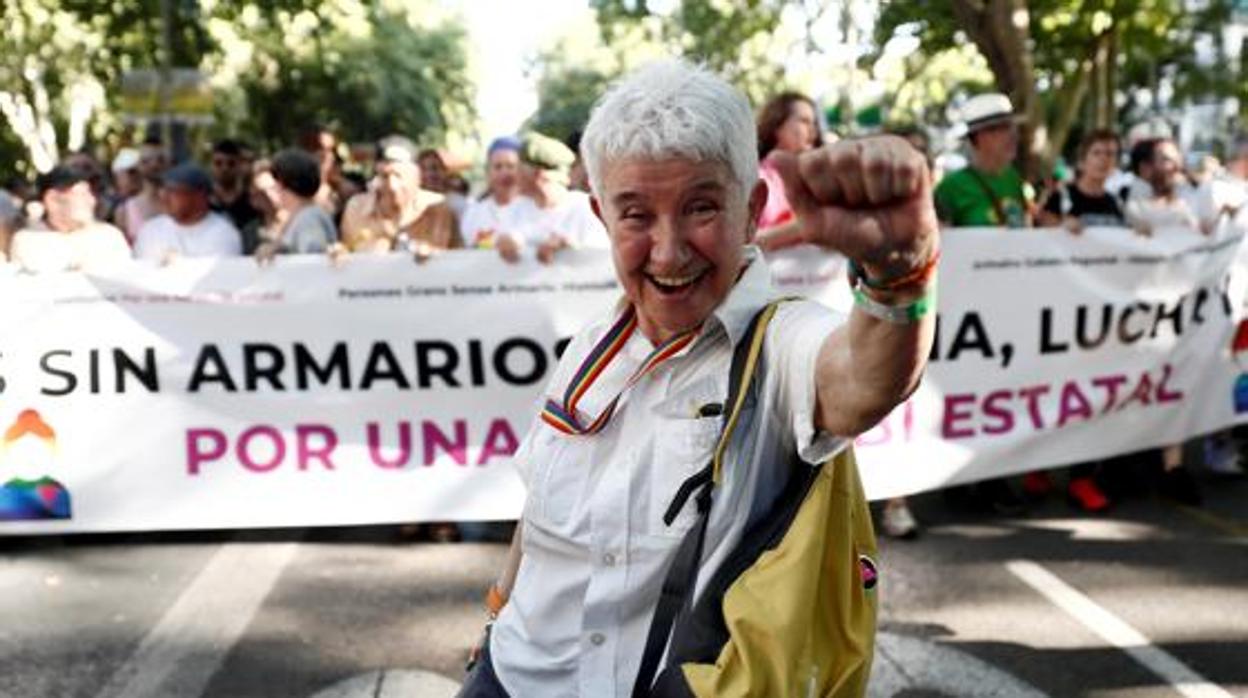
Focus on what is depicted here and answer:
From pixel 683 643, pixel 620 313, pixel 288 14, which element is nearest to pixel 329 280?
pixel 620 313

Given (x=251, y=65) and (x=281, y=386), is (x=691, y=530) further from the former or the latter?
(x=251, y=65)

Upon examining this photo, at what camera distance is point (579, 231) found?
22.9 ft

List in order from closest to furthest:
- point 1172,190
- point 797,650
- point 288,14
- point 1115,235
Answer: point 797,650, point 1115,235, point 1172,190, point 288,14

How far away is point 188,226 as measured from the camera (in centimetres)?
736

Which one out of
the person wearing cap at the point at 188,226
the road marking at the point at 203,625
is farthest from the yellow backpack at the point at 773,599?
the person wearing cap at the point at 188,226

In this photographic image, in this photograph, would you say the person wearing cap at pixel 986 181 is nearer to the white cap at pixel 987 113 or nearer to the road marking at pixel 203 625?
the white cap at pixel 987 113

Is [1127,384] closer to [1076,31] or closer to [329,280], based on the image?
[329,280]

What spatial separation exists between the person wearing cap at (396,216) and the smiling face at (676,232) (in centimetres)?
482

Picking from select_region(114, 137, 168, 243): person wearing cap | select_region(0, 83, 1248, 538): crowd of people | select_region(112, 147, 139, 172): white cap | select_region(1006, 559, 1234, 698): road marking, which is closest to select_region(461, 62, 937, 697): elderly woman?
select_region(1006, 559, 1234, 698): road marking

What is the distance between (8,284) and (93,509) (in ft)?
3.42

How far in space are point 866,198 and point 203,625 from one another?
435 centimetres

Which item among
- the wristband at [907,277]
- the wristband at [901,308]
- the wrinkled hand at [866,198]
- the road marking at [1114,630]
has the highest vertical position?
the wrinkled hand at [866,198]

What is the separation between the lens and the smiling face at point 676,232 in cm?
199

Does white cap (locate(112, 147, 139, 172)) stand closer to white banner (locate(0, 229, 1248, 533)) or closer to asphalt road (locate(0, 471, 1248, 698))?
white banner (locate(0, 229, 1248, 533))
